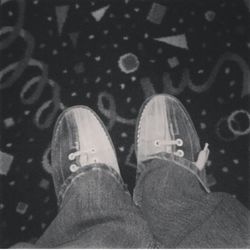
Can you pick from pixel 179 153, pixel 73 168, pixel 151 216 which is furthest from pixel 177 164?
pixel 73 168

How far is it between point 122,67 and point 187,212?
503 mm

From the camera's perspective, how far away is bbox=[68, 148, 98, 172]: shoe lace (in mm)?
1163

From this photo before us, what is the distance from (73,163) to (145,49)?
404 millimetres

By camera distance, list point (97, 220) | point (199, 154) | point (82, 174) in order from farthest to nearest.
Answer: point (199, 154)
point (82, 174)
point (97, 220)

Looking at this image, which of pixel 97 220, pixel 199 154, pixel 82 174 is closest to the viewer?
pixel 97 220

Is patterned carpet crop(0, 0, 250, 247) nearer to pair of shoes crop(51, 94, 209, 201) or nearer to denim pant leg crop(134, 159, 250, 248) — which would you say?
pair of shoes crop(51, 94, 209, 201)

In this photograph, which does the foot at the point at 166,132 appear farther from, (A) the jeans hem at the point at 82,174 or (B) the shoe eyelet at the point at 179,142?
(A) the jeans hem at the point at 82,174

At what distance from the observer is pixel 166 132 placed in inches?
48.1

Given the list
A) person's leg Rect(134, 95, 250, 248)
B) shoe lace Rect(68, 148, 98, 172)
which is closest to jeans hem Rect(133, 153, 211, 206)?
person's leg Rect(134, 95, 250, 248)

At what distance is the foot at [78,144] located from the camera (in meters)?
1.18

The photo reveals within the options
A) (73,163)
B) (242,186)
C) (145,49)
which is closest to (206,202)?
(242,186)

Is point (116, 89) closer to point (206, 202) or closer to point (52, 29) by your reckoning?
point (52, 29)

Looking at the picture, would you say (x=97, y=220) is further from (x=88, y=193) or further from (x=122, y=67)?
(x=122, y=67)

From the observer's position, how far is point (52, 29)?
1268 mm
